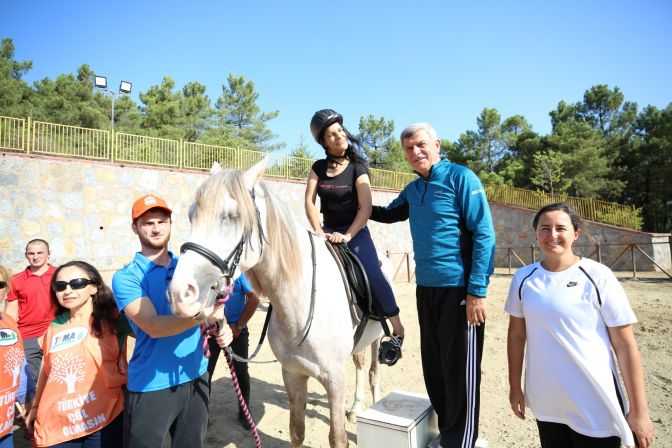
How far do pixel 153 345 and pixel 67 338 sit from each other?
618 millimetres

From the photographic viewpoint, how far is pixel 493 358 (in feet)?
17.8

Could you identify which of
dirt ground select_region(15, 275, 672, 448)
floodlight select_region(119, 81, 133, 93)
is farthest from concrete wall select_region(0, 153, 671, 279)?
floodlight select_region(119, 81, 133, 93)

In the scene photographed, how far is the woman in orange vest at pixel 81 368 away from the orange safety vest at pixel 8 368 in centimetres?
11

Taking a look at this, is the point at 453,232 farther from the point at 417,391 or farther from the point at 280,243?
the point at 417,391

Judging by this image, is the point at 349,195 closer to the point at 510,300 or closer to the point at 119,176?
the point at 510,300

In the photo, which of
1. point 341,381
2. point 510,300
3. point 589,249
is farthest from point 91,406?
point 589,249

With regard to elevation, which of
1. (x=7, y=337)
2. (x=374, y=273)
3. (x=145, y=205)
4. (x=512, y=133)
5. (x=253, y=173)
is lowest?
(x=7, y=337)

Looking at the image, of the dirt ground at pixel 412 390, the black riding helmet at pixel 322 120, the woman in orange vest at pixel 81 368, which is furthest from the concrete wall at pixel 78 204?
the black riding helmet at pixel 322 120

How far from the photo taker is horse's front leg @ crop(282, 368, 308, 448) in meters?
2.63

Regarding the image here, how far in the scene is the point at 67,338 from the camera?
201 centimetres

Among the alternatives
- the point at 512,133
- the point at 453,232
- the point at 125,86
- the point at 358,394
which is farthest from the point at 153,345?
the point at 512,133

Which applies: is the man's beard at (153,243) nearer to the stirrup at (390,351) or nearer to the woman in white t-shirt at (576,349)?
the stirrup at (390,351)

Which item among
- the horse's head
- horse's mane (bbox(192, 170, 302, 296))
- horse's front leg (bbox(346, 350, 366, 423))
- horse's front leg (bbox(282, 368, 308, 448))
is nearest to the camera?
the horse's head

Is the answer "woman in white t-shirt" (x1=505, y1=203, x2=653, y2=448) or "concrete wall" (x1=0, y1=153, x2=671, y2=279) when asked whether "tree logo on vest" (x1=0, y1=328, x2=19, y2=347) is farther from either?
"concrete wall" (x1=0, y1=153, x2=671, y2=279)
